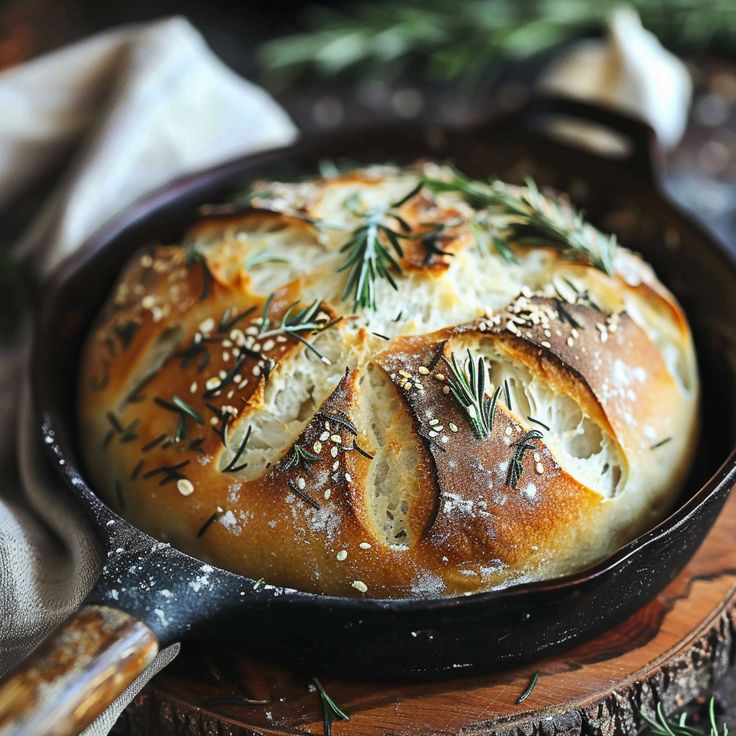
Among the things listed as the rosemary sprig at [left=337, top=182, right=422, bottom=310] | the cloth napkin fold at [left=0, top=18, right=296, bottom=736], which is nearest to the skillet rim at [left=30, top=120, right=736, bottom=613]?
the cloth napkin fold at [left=0, top=18, right=296, bottom=736]

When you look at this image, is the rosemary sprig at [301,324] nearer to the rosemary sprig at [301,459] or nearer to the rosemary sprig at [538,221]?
the rosemary sprig at [301,459]

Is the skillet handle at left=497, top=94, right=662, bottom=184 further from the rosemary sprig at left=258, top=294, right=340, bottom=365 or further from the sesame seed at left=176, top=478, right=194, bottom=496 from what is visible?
the sesame seed at left=176, top=478, right=194, bottom=496

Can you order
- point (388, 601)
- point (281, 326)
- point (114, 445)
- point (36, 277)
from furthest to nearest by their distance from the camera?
point (36, 277) → point (114, 445) → point (281, 326) → point (388, 601)

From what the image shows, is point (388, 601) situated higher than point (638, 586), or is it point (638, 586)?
point (388, 601)

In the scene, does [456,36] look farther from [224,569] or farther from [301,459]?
[224,569]

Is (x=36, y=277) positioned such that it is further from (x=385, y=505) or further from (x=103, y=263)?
(x=385, y=505)

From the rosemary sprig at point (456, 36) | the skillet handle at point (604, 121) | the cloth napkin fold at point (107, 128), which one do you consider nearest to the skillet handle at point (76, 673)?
the cloth napkin fold at point (107, 128)

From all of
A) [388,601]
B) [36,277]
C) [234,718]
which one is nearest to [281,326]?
[388,601]
